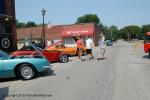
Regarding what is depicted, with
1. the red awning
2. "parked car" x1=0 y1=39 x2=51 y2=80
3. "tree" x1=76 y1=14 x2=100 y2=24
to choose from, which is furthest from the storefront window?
"tree" x1=76 y1=14 x2=100 y2=24

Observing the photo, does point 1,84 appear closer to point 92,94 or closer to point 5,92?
point 5,92

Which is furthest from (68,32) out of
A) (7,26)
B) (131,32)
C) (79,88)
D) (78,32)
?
(131,32)

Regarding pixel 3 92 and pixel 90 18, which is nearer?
pixel 3 92

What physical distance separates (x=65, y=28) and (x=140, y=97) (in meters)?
56.3

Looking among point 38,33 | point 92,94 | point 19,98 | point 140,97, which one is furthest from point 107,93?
point 38,33

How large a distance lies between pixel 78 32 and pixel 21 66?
50.5 metres

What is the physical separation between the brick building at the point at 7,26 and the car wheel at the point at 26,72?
12.1m

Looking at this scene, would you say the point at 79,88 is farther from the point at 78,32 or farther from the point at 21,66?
the point at 78,32

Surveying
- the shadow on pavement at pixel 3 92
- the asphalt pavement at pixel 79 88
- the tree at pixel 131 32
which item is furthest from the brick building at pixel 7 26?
the tree at pixel 131 32

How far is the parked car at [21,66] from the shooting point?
10898 mm

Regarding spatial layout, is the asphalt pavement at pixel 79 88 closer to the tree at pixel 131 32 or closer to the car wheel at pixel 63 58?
the car wheel at pixel 63 58

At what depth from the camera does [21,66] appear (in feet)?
36.6

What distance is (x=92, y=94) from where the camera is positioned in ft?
26.7

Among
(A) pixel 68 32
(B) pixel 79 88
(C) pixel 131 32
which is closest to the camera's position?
(B) pixel 79 88
